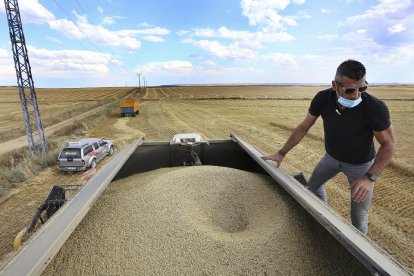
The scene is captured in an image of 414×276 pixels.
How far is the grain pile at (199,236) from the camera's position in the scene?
2293 millimetres

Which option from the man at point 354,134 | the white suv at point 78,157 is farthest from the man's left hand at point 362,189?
the white suv at point 78,157

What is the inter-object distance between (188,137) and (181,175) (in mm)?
1653

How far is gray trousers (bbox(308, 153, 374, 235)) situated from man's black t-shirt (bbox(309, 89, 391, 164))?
→ 0.22ft

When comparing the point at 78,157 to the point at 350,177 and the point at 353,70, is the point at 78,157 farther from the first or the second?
the point at 353,70

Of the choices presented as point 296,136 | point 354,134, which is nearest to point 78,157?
point 296,136

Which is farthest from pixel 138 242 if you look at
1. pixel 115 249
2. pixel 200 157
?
pixel 200 157

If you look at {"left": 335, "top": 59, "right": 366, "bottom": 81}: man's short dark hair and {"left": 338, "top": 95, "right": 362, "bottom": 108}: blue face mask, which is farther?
{"left": 338, "top": 95, "right": 362, "bottom": 108}: blue face mask

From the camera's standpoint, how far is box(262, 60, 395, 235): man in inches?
110

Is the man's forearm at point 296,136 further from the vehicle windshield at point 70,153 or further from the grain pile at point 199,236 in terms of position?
the vehicle windshield at point 70,153

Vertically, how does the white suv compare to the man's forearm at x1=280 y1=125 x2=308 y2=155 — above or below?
below

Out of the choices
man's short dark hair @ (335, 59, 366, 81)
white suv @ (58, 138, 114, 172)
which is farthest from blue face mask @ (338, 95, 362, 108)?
white suv @ (58, 138, 114, 172)

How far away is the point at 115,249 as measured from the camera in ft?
8.16

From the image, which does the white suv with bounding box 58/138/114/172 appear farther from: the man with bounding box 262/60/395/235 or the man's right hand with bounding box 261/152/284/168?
the man with bounding box 262/60/395/235

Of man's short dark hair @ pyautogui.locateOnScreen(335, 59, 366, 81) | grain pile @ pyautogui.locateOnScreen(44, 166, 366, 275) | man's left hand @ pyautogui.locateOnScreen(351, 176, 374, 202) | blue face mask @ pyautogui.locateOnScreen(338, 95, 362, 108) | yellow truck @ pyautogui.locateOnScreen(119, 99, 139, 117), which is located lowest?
yellow truck @ pyautogui.locateOnScreen(119, 99, 139, 117)
